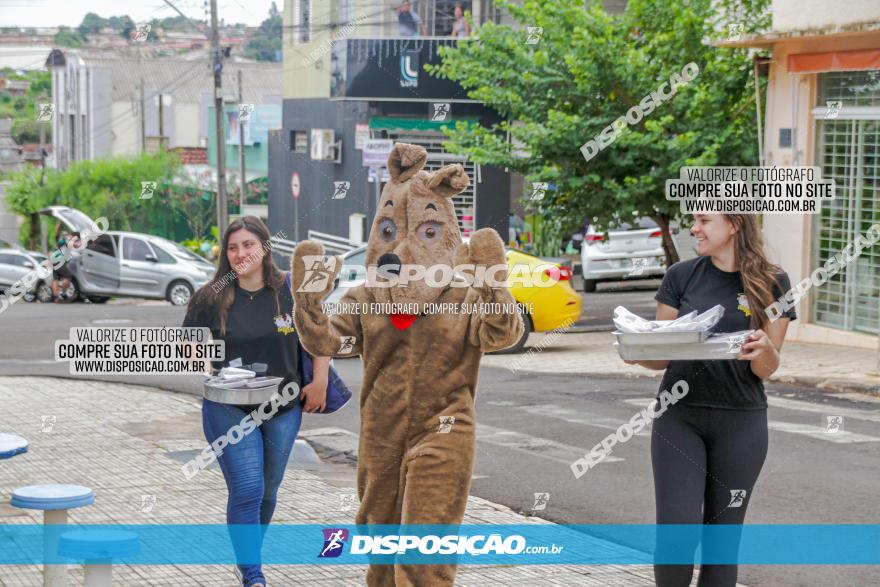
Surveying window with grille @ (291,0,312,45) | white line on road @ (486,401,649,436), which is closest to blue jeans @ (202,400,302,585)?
white line on road @ (486,401,649,436)

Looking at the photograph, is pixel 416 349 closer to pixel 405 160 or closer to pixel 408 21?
pixel 405 160

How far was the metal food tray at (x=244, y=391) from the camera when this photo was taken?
576 cm

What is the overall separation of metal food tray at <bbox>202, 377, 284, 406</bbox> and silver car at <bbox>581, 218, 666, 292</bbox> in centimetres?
2002

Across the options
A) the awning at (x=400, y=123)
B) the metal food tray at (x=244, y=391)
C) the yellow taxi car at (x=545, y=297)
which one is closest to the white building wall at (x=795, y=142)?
the yellow taxi car at (x=545, y=297)

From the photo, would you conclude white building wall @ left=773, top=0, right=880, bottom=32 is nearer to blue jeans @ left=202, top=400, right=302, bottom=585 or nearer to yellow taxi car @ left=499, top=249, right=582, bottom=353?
yellow taxi car @ left=499, top=249, right=582, bottom=353

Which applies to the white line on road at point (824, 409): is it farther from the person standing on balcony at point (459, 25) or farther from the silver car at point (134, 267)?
the person standing on balcony at point (459, 25)

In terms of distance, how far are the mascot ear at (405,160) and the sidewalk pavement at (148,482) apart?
235cm

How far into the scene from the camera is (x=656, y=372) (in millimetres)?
15258

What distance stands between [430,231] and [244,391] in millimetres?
1232

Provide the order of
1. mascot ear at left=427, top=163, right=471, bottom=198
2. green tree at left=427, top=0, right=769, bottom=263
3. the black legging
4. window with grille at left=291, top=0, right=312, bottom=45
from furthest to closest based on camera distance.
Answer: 1. window with grille at left=291, top=0, right=312, bottom=45
2. green tree at left=427, top=0, right=769, bottom=263
3. mascot ear at left=427, top=163, right=471, bottom=198
4. the black legging

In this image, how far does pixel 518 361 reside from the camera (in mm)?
16594

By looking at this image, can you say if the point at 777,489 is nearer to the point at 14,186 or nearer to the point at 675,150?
the point at 675,150

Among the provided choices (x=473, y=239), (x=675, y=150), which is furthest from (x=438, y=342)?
(x=675, y=150)

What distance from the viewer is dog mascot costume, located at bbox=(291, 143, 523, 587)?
196 inches
